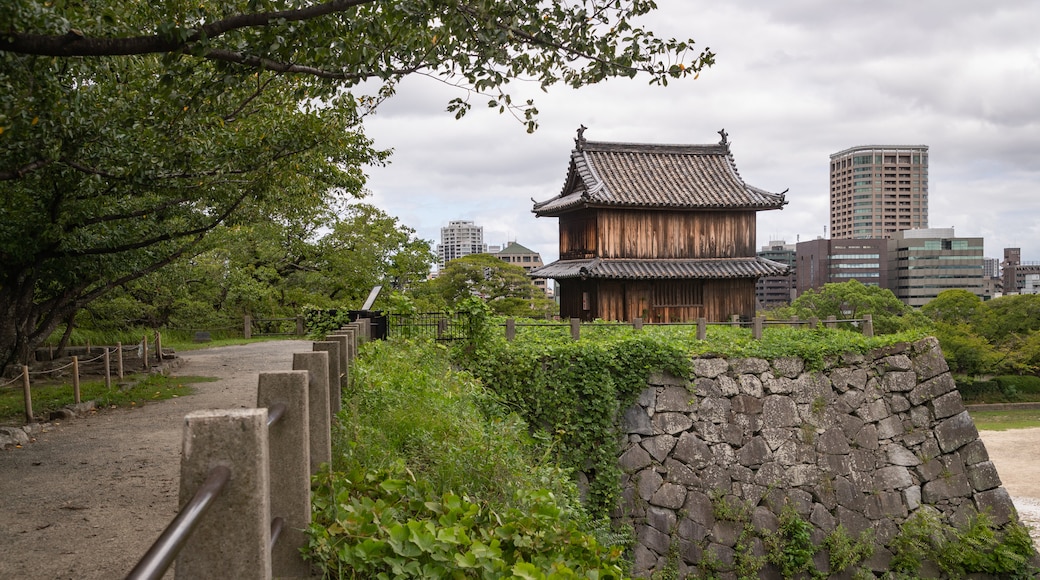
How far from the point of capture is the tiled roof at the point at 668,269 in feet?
78.1

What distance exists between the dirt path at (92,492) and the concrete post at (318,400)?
4.86ft

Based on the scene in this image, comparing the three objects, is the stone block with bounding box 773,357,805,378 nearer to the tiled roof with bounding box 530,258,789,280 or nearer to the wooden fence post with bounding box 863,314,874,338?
the wooden fence post with bounding box 863,314,874,338

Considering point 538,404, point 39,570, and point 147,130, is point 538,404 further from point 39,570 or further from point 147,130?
point 39,570

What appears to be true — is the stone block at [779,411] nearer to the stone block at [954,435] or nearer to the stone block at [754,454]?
the stone block at [754,454]

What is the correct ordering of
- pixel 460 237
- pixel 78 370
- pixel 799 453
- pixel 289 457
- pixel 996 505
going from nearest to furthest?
pixel 289 457
pixel 78 370
pixel 799 453
pixel 996 505
pixel 460 237

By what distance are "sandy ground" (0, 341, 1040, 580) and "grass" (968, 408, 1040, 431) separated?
1685 inches

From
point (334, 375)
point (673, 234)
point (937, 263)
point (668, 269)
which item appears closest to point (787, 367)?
point (668, 269)

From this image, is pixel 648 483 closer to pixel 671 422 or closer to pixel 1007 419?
pixel 671 422

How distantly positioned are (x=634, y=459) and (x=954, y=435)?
8.20m

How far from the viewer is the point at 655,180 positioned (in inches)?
1008

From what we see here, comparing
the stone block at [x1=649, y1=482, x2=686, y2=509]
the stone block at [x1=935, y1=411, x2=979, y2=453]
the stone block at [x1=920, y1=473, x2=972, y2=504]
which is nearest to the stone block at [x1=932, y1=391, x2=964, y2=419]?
the stone block at [x1=935, y1=411, x2=979, y2=453]

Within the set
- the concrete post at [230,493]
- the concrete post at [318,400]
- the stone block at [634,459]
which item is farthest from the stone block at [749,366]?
the concrete post at [230,493]

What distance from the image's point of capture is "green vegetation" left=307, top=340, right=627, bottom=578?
4.32m

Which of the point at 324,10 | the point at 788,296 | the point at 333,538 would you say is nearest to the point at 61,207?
the point at 324,10
